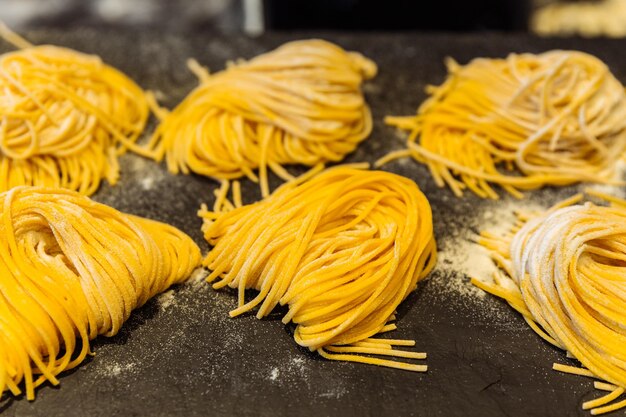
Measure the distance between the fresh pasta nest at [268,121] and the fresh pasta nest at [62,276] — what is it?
630 mm

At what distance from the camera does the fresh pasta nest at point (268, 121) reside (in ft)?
9.39

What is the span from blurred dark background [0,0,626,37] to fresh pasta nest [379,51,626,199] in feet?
6.42

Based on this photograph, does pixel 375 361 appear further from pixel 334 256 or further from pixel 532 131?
pixel 532 131

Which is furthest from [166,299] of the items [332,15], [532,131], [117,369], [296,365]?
[332,15]

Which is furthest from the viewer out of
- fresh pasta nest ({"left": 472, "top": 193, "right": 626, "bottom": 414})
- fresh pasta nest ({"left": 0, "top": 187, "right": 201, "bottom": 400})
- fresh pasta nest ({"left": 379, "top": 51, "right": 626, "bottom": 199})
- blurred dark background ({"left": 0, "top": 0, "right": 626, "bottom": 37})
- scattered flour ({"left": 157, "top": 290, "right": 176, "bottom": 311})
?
blurred dark background ({"left": 0, "top": 0, "right": 626, "bottom": 37})

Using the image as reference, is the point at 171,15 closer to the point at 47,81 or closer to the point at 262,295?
the point at 47,81

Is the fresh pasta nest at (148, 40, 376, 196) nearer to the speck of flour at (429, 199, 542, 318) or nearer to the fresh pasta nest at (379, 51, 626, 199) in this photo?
the fresh pasta nest at (379, 51, 626, 199)

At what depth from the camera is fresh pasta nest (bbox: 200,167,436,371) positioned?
2193 mm

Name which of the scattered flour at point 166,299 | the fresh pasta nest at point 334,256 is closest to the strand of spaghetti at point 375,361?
the fresh pasta nest at point 334,256

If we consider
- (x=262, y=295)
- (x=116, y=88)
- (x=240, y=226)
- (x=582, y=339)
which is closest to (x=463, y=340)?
(x=582, y=339)

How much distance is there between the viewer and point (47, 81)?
2793 mm

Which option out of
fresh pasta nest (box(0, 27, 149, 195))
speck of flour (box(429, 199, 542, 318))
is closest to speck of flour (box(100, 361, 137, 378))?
fresh pasta nest (box(0, 27, 149, 195))

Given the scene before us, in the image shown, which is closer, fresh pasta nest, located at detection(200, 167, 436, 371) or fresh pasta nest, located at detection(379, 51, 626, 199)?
fresh pasta nest, located at detection(200, 167, 436, 371)

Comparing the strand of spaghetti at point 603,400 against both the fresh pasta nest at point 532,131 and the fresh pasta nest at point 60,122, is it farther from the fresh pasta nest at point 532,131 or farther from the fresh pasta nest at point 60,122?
the fresh pasta nest at point 60,122
